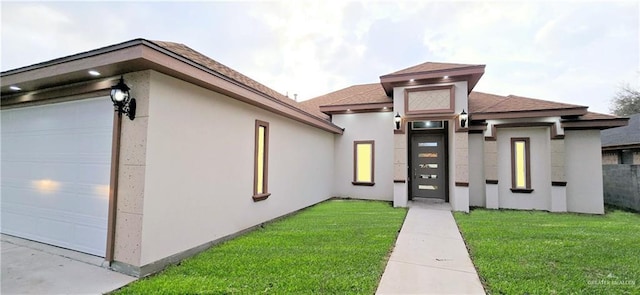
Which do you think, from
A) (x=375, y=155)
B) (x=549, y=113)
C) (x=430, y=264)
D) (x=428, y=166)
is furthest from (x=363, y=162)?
(x=430, y=264)

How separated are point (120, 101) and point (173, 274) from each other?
218 cm

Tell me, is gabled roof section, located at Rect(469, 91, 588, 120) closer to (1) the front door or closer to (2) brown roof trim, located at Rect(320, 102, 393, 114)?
(1) the front door

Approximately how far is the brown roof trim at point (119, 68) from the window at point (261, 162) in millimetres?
1004

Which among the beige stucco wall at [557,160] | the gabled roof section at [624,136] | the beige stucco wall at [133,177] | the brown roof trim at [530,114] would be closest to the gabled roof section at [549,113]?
the brown roof trim at [530,114]

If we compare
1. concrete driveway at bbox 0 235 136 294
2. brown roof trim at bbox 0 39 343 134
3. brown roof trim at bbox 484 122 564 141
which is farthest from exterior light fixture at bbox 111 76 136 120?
brown roof trim at bbox 484 122 564 141

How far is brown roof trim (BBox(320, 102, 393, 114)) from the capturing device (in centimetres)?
858

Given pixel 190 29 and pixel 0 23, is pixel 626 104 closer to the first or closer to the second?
pixel 190 29

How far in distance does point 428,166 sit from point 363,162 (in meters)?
2.22

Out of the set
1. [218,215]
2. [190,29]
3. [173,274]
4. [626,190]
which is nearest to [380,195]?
[218,215]

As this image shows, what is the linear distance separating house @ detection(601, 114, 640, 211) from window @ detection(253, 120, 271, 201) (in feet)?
37.1

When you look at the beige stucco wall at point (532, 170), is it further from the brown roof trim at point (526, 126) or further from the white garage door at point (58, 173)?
the white garage door at point (58, 173)

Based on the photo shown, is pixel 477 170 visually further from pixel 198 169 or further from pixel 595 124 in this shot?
pixel 198 169

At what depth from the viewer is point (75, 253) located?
3.54 meters

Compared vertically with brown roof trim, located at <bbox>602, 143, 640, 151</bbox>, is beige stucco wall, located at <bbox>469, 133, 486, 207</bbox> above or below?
below
